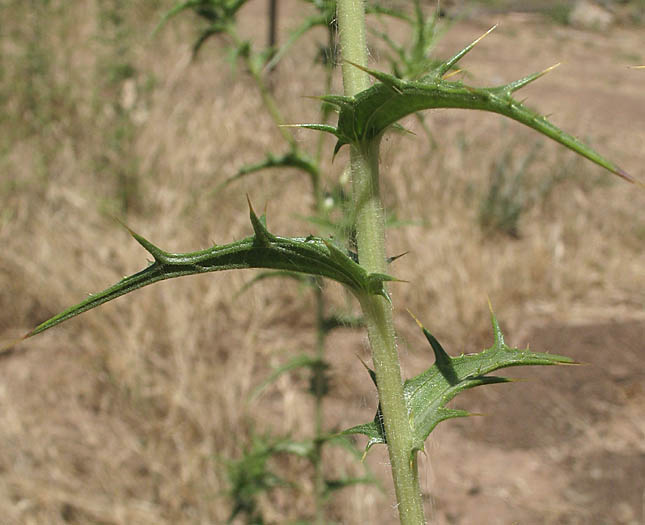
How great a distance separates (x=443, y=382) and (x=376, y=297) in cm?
13

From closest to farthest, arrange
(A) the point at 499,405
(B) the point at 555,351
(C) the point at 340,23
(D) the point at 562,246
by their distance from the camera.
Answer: (C) the point at 340,23, (A) the point at 499,405, (B) the point at 555,351, (D) the point at 562,246

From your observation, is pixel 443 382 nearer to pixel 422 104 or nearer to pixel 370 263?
pixel 370 263

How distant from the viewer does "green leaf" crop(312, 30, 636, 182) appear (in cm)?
47

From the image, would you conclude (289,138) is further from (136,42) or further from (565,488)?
(136,42)

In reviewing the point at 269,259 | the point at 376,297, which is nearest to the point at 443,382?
the point at 376,297

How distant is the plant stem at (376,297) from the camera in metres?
0.61

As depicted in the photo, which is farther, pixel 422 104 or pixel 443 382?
pixel 443 382

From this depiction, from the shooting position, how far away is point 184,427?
274 cm

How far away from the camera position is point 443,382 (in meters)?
0.71

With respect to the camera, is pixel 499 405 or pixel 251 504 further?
pixel 499 405

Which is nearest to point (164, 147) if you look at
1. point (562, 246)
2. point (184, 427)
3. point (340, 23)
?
point (184, 427)

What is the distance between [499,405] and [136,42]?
4122 mm

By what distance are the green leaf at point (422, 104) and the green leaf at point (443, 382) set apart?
0.22 m

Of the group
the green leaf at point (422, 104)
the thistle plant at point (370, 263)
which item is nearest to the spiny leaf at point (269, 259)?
the thistle plant at point (370, 263)
